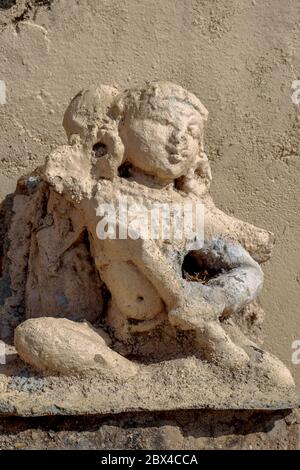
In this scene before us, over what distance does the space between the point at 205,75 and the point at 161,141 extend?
114 cm

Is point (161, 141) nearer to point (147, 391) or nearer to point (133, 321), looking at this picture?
point (133, 321)

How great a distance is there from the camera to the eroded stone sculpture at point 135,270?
291cm

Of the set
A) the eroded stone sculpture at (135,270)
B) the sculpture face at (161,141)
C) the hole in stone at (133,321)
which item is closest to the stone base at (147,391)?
the eroded stone sculpture at (135,270)

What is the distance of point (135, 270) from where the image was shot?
3.02 meters

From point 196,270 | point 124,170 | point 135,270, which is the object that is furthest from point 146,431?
point 124,170

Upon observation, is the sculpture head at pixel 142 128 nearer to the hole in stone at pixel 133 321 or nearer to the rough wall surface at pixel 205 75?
the hole in stone at pixel 133 321

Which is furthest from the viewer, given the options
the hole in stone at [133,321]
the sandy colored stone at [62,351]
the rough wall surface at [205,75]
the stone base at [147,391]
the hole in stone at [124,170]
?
the rough wall surface at [205,75]

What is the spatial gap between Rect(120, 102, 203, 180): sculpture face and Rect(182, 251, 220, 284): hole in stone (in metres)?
0.32

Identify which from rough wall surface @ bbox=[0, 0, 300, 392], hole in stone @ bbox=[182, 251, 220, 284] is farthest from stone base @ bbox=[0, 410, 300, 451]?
rough wall surface @ bbox=[0, 0, 300, 392]

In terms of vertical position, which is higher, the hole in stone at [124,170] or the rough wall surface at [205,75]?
the rough wall surface at [205,75]

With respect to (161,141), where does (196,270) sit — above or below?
below

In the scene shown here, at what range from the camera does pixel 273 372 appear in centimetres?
291

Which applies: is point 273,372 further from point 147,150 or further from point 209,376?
point 147,150

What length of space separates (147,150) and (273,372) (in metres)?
0.91
